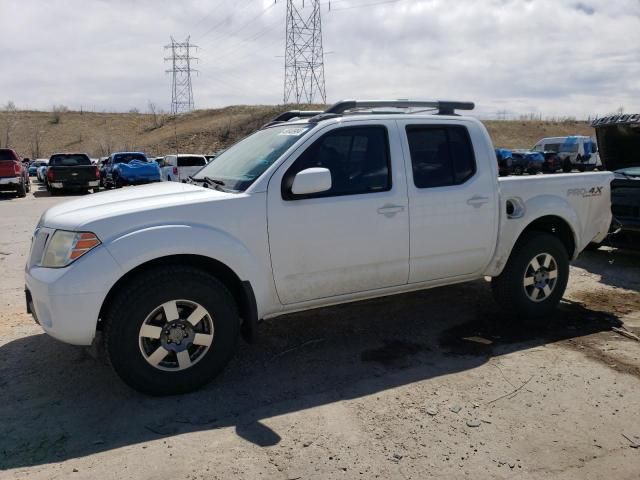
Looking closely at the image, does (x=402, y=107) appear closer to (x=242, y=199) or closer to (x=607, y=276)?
(x=242, y=199)

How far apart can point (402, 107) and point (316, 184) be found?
1.46 meters

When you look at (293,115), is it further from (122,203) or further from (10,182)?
(10,182)

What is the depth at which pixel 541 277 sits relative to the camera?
17.3 ft

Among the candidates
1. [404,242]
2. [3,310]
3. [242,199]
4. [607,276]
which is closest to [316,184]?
[242,199]

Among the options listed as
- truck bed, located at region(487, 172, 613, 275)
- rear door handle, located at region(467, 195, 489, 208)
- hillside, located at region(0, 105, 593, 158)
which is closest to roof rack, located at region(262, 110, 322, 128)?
rear door handle, located at region(467, 195, 489, 208)

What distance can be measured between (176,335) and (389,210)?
6.03 feet

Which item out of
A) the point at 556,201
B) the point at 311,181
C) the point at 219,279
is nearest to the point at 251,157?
the point at 311,181

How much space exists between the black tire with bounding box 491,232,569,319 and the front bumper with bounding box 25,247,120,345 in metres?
3.42

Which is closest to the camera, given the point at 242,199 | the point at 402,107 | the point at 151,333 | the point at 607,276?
the point at 151,333

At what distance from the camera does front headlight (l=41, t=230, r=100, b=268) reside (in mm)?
3496

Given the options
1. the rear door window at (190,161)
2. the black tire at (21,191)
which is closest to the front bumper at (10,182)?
the black tire at (21,191)

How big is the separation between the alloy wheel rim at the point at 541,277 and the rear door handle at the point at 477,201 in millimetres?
863

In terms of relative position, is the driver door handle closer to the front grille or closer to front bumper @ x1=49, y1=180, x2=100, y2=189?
the front grille

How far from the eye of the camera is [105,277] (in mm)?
3463
